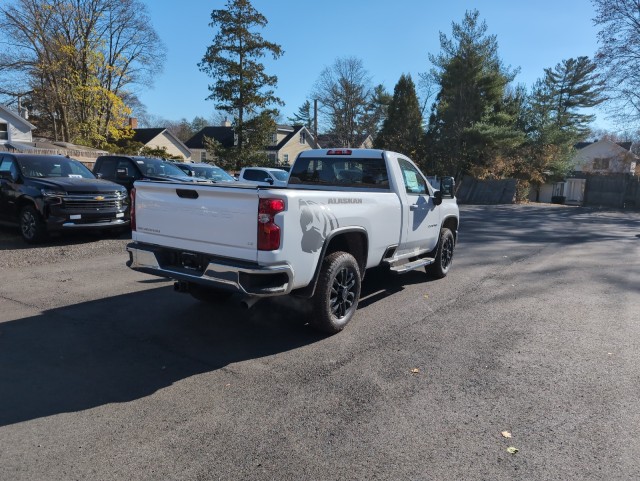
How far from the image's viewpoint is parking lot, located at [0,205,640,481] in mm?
2898

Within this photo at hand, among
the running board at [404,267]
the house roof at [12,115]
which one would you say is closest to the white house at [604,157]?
the running board at [404,267]

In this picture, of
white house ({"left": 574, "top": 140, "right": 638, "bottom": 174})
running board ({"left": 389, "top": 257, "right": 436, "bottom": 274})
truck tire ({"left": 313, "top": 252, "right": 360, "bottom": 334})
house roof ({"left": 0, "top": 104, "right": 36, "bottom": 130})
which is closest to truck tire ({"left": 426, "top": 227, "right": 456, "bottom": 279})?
running board ({"left": 389, "top": 257, "right": 436, "bottom": 274})

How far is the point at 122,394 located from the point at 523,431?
301cm

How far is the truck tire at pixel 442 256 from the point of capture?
762 cm

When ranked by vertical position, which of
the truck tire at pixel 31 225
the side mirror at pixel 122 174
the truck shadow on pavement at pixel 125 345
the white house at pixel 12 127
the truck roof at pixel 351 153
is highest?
the white house at pixel 12 127

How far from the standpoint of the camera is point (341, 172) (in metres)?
6.57

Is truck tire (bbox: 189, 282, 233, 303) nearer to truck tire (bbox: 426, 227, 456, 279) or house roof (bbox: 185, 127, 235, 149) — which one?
truck tire (bbox: 426, 227, 456, 279)

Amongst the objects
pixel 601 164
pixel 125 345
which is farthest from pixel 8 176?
pixel 601 164

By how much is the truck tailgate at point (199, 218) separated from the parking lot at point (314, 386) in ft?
3.42

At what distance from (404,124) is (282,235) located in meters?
Answer: 36.3

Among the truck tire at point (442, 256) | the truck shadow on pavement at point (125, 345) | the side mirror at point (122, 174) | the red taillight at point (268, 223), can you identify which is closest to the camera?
the truck shadow on pavement at point (125, 345)

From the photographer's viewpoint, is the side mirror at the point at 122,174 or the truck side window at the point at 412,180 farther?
the side mirror at the point at 122,174

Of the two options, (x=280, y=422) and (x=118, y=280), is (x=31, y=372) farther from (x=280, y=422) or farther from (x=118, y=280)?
(x=118, y=280)

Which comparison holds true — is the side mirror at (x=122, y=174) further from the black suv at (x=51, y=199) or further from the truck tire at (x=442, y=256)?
the truck tire at (x=442, y=256)
